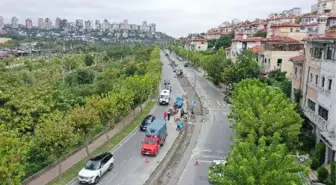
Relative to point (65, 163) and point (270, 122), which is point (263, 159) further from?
point (65, 163)

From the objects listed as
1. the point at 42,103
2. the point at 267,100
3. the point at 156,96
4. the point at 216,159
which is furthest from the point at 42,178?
Answer: the point at 156,96

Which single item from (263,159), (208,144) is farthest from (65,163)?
(263,159)

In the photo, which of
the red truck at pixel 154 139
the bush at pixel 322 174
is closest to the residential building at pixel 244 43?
the red truck at pixel 154 139

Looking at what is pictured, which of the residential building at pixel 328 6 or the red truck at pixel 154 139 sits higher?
the residential building at pixel 328 6

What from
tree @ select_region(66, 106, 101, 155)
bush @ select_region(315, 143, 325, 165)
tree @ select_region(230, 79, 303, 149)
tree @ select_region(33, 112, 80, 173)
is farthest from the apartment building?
tree @ select_region(33, 112, 80, 173)

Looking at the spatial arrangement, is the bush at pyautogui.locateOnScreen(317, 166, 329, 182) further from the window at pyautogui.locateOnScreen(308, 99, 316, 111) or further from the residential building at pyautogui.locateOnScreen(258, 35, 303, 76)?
the residential building at pyautogui.locateOnScreen(258, 35, 303, 76)

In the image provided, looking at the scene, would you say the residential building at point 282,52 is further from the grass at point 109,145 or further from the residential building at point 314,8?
the residential building at point 314,8

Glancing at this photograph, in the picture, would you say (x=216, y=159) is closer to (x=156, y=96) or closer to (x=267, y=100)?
(x=267, y=100)
